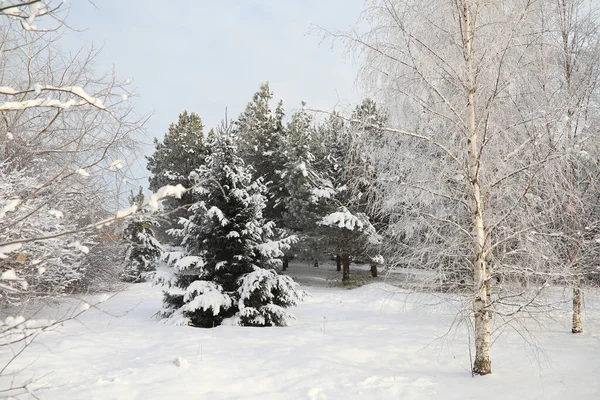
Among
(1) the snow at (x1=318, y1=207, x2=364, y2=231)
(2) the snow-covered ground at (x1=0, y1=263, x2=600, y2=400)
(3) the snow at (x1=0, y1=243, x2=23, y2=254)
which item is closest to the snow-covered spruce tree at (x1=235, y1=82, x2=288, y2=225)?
(1) the snow at (x1=318, y1=207, x2=364, y2=231)

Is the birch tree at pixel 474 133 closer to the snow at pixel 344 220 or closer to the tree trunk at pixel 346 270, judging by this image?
the snow at pixel 344 220

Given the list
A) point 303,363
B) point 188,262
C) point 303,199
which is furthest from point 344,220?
point 303,363

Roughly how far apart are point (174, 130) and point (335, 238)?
14405 mm

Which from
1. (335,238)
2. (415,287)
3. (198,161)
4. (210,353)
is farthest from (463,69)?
(198,161)

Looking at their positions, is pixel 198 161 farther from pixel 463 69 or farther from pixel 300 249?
pixel 463 69

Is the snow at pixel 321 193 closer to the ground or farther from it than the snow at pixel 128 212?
farther from it

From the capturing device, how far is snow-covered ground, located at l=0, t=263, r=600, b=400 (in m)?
4.42

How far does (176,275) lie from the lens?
30.5 feet

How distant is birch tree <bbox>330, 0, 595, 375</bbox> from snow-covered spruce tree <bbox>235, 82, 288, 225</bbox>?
50.3ft

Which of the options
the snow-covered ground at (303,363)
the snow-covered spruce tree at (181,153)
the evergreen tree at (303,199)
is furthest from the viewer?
the snow-covered spruce tree at (181,153)

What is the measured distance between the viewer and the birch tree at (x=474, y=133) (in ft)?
15.1

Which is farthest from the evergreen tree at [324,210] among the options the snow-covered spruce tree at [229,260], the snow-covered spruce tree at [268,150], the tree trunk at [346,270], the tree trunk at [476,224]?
the tree trunk at [476,224]

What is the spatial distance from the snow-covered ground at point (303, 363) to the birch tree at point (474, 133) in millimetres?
689

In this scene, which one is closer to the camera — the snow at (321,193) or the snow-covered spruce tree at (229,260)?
the snow-covered spruce tree at (229,260)
